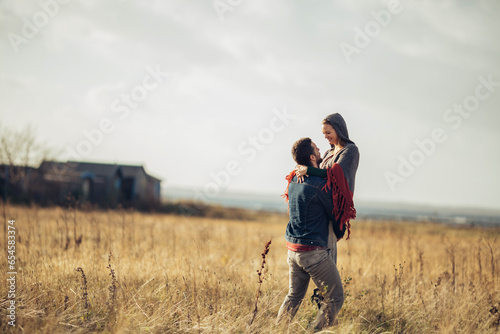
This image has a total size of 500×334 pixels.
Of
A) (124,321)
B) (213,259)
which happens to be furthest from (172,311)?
→ (213,259)

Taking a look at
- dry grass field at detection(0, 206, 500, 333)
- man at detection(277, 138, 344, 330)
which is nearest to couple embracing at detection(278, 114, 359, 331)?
man at detection(277, 138, 344, 330)

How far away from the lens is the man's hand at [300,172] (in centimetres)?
292

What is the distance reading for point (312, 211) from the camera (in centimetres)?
295

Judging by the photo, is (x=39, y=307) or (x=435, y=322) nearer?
(x=39, y=307)

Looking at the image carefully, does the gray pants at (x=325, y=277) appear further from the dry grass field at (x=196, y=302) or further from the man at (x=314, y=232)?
the dry grass field at (x=196, y=302)

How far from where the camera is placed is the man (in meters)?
2.93

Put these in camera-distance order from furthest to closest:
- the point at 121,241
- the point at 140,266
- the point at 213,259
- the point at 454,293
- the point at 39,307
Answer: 1. the point at 121,241
2. the point at 213,259
3. the point at 140,266
4. the point at 454,293
5. the point at 39,307

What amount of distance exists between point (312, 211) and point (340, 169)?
44 cm

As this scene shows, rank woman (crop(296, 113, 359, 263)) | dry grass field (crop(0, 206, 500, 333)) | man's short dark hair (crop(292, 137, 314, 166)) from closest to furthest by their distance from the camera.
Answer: woman (crop(296, 113, 359, 263))
man's short dark hair (crop(292, 137, 314, 166))
dry grass field (crop(0, 206, 500, 333))

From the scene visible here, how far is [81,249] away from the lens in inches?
248

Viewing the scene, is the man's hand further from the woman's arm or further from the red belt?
the red belt

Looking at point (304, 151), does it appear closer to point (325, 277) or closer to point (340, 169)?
point (340, 169)

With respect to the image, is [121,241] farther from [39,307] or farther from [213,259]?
[39,307]

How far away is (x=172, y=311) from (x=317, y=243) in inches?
72.5
